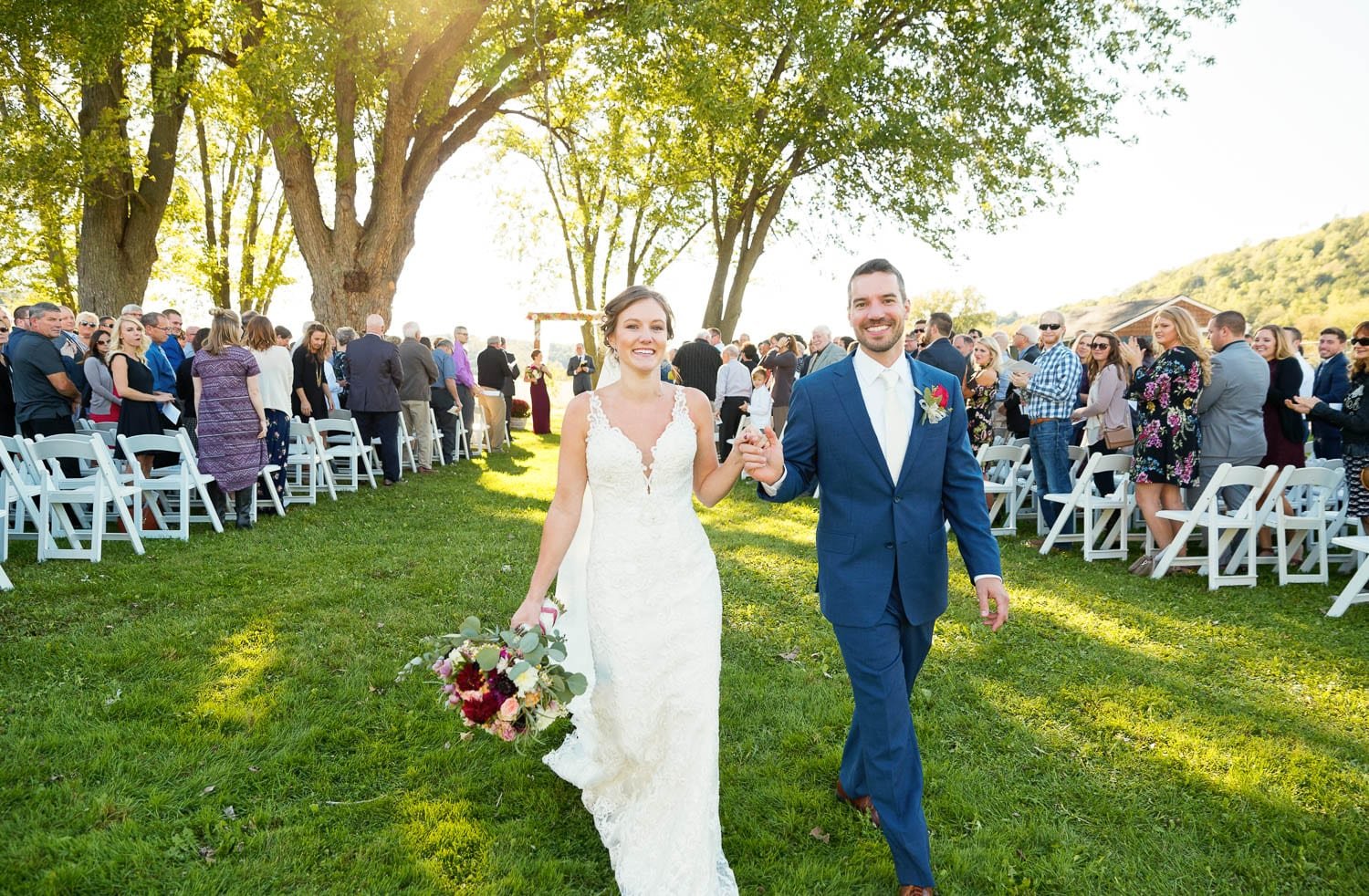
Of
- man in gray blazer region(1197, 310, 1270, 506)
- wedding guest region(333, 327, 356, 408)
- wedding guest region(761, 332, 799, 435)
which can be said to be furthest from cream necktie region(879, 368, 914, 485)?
wedding guest region(333, 327, 356, 408)

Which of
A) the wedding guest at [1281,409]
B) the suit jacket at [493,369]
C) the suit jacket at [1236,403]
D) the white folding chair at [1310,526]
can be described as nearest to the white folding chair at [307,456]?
the suit jacket at [493,369]

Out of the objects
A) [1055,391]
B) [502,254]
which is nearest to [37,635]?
[1055,391]

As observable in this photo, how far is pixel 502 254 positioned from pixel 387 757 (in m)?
37.3

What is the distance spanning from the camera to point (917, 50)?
18500 millimetres

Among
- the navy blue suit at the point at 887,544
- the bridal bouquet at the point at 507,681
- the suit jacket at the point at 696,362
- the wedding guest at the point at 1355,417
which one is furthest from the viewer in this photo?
the suit jacket at the point at 696,362

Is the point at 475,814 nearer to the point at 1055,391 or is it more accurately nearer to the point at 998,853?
the point at 998,853

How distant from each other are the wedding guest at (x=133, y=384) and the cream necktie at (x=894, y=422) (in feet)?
26.7

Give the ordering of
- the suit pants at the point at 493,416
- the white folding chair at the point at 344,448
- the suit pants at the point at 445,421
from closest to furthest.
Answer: the white folding chair at the point at 344,448 < the suit pants at the point at 445,421 < the suit pants at the point at 493,416

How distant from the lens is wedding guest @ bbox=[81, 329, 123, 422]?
8.89 meters

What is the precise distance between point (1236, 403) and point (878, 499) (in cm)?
660

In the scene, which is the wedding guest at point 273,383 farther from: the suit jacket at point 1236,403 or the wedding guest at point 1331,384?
the wedding guest at point 1331,384

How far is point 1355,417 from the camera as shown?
7137mm

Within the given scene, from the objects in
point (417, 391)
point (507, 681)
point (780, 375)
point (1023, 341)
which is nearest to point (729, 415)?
point (780, 375)

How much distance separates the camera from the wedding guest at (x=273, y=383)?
9.29 m
